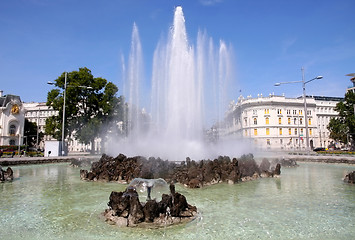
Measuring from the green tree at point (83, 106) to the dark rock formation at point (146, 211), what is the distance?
40589 mm

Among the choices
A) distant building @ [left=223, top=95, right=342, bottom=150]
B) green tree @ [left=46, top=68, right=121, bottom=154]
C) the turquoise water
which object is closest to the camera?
the turquoise water

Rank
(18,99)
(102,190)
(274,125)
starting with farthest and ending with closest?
(274,125) < (18,99) < (102,190)

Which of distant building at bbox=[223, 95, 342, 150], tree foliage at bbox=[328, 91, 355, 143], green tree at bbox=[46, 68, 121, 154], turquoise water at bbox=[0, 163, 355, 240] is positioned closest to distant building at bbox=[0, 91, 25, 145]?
green tree at bbox=[46, 68, 121, 154]

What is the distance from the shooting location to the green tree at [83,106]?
154 feet

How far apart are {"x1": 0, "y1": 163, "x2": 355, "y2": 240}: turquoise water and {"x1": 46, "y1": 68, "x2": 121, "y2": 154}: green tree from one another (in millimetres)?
35855

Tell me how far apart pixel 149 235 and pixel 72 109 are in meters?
45.2

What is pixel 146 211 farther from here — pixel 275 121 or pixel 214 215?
pixel 275 121

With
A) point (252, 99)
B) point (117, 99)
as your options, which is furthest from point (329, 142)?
point (117, 99)

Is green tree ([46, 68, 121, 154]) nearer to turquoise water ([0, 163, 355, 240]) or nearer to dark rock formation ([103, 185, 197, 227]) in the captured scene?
turquoise water ([0, 163, 355, 240])

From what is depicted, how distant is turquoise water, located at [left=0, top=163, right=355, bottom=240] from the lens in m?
6.70

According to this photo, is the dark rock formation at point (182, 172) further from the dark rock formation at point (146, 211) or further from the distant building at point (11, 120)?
the distant building at point (11, 120)

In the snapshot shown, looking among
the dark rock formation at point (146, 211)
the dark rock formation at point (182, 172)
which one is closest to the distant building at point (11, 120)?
the dark rock formation at point (182, 172)

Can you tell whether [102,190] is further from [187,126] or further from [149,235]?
[187,126]

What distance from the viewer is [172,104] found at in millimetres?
26219
